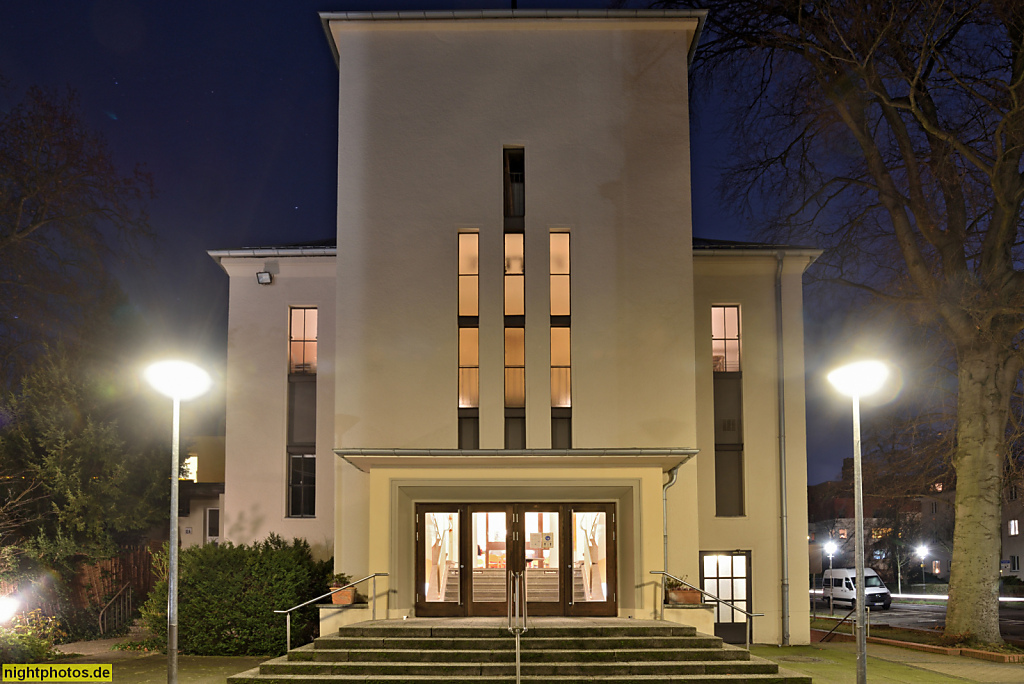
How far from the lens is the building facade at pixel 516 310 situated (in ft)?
54.7

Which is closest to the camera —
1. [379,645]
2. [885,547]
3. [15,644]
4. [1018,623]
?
[379,645]

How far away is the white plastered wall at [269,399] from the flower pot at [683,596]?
8393 millimetres

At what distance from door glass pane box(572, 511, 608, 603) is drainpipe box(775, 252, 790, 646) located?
5830mm

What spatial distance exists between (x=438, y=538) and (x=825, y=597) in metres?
35.7

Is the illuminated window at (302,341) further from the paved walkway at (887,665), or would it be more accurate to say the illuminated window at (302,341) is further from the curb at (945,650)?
the curb at (945,650)

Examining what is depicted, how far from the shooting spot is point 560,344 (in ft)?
59.8

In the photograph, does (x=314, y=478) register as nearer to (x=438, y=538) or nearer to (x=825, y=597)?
(x=438, y=538)

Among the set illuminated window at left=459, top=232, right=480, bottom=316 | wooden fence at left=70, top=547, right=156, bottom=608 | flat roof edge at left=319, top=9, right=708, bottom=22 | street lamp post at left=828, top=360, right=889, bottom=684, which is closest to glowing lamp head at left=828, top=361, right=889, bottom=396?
street lamp post at left=828, top=360, right=889, bottom=684

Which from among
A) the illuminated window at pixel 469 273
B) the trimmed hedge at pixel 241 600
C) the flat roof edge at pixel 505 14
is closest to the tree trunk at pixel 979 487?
the flat roof edge at pixel 505 14

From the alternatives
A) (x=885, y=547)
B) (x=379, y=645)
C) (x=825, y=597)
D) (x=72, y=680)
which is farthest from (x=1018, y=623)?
(x=885, y=547)

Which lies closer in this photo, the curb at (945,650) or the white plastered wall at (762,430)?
the curb at (945,650)

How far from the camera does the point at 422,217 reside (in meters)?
18.3

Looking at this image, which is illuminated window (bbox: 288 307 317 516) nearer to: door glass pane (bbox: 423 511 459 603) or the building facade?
the building facade

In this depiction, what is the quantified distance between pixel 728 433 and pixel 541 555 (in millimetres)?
6483
